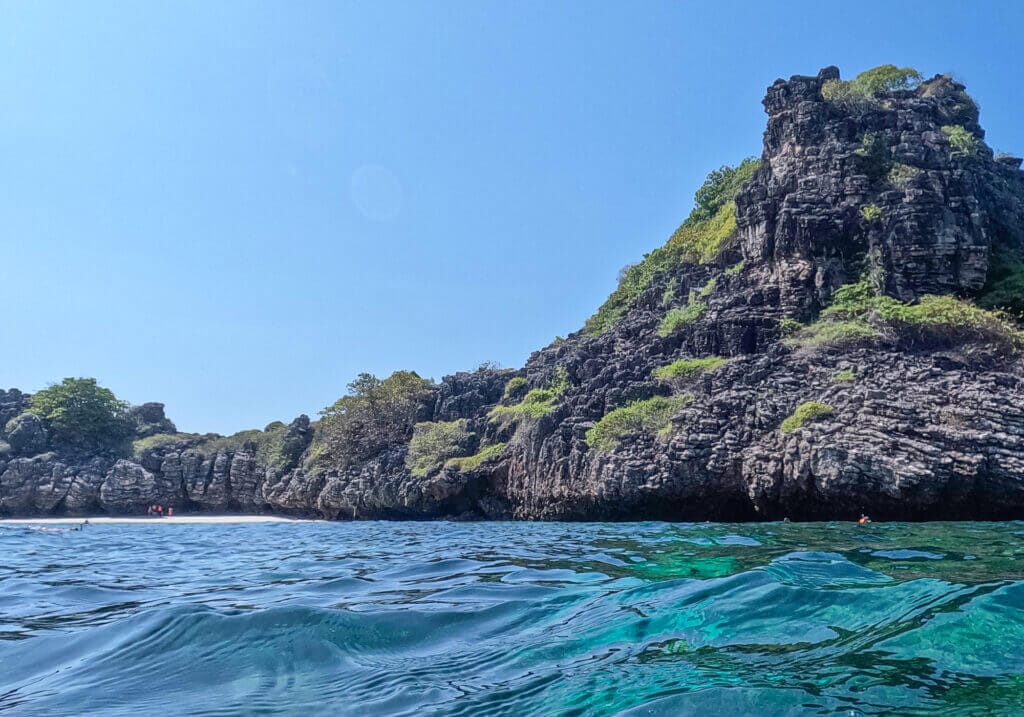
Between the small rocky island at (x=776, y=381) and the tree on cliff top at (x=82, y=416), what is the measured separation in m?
3.00

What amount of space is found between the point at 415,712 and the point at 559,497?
21721 mm

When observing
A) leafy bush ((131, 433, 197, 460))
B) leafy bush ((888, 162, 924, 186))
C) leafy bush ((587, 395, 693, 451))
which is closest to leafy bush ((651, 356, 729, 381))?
leafy bush ((587, 395, 693, 451))

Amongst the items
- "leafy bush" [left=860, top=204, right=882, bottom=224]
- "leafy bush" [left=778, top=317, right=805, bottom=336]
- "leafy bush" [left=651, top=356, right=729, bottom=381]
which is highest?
"leafy bush" [left=860, top=204, right=882, bottom=224]

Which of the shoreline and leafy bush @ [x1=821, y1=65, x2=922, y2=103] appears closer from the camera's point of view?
leafy bush @ [x1=821, y1=65, x2=922, y2=103]

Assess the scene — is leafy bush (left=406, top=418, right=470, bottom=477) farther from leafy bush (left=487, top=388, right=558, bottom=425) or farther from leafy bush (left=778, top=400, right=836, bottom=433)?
leafy bush (left=778, top=400, right=836, bottom=433)

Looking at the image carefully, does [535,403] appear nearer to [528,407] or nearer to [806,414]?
[528,407]

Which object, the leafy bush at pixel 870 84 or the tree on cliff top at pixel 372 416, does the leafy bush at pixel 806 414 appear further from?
the tree on cliff top at pixel 372 416

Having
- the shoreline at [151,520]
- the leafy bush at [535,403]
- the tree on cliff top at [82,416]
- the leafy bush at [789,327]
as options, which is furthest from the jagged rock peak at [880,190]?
the tree on cliff top at [82,416]

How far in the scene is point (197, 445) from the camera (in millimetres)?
41344

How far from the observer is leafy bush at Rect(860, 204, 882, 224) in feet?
78.6

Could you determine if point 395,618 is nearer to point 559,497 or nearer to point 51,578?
point 51,578

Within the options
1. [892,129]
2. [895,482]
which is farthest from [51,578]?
[892,129]

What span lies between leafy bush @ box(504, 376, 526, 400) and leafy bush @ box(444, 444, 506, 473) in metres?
4.59

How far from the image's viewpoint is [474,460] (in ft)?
93.6
